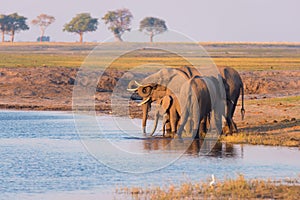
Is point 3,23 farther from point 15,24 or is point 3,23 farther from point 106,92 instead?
point 106,92

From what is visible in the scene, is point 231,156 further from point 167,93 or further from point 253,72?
point 253,72

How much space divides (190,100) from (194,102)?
0.15 meters

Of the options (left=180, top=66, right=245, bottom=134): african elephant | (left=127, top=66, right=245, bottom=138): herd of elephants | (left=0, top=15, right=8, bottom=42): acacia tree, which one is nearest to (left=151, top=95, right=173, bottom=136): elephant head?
(left=127, top=66, right=245, bottom=138): herd of elephants

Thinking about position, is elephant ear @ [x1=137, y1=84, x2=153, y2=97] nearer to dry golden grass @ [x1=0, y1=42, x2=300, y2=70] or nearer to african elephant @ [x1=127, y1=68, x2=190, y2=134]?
african elephant @ [x1=127, y1=68, x2=190, y2=134]

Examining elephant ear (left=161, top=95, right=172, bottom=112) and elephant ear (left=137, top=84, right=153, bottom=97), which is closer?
elephant ear (left=161, top=95, right=172, bottom=112)

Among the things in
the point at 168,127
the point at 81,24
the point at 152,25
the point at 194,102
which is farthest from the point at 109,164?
the point at 81,24

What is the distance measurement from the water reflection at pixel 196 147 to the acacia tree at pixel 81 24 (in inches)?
4746

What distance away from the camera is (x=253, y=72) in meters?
54.0

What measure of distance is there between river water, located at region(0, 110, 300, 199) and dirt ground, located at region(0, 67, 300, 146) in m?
5.46

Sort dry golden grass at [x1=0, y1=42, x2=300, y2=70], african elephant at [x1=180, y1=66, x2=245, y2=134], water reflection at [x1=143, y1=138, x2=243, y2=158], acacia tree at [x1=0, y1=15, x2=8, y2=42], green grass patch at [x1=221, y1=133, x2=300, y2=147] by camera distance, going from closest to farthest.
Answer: water reflection at [x1=143, y1=138, x2=243, y2=158]
green grass patch at [x1=221, y1=133, x2=300, y2=147]
african elephant at [x1=180, y1=66, x2=245, y2=134]
dry golden grass at [x1=0, y1=42, x2=300, y2=70]
acacia tree at [x1=0, y1=15, x2=8, y2=42]

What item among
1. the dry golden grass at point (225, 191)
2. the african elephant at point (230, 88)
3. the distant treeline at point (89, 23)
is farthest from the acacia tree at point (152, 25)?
the dry golden grass at point (225, 191)

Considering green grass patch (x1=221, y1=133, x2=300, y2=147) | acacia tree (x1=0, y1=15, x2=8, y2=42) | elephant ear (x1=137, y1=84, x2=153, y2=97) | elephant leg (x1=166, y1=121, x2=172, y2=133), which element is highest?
acacia tree (x1=0, y1=15, x2=8, y2=42)

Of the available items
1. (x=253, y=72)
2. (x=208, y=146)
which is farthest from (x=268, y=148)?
(x=253, y=72)

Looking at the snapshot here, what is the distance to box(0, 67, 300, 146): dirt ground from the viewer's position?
30656 millimetres
